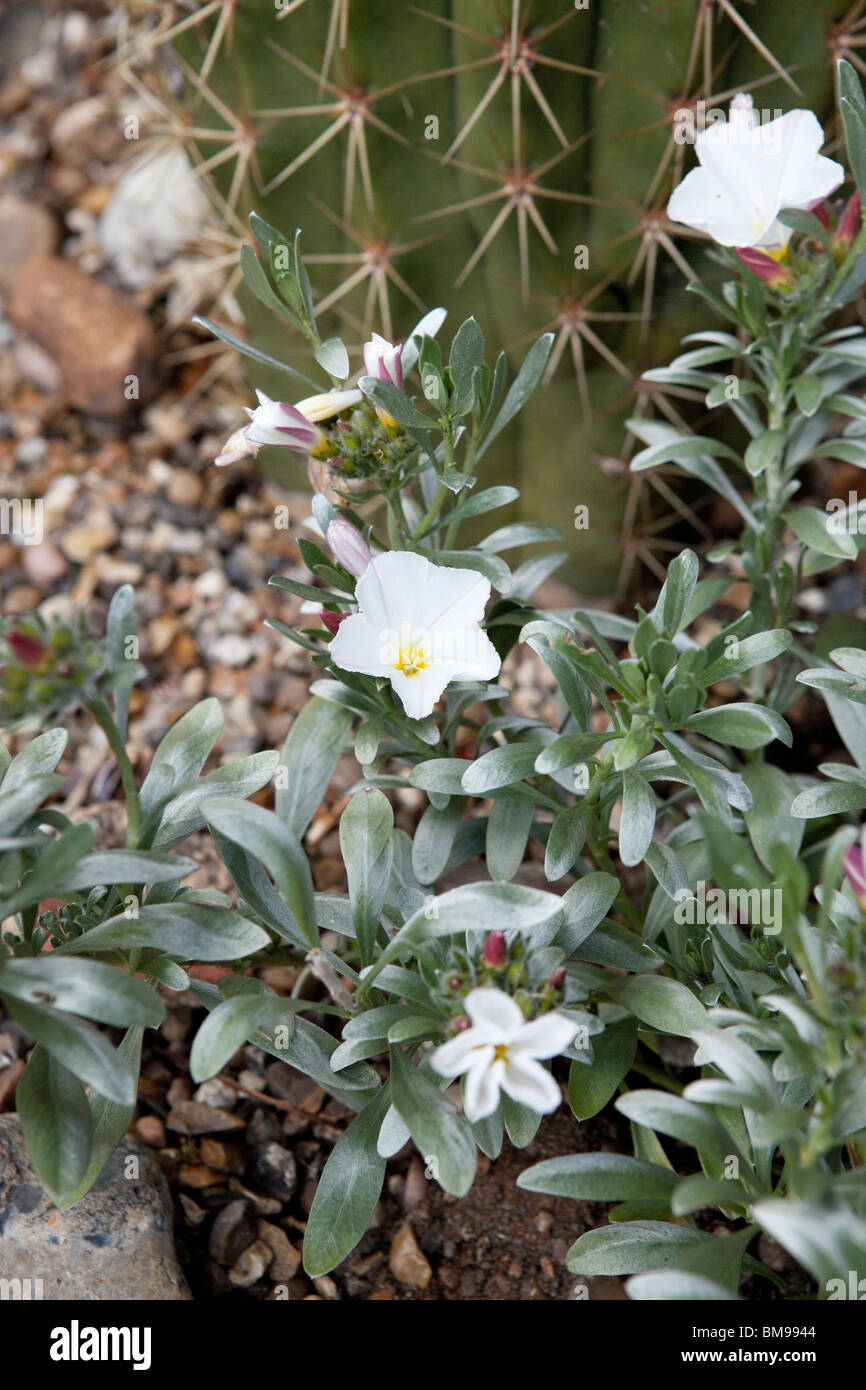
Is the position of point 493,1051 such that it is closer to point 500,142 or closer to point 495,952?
point 495,952

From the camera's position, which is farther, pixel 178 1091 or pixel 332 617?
pixel 178 1091

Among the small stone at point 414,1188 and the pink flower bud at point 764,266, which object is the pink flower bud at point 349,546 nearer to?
the pink flower bud at point 764,266

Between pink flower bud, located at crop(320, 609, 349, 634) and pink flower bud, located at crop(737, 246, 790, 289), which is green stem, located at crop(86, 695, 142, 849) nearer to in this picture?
pink flower bud, located at crop(320, 609, 349, 634)

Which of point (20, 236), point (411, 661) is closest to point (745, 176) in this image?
point (411, 661)

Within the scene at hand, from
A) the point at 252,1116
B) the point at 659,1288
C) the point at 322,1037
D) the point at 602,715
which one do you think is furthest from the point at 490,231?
the point at 659,1288

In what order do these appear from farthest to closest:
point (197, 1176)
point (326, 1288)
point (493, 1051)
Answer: point (197, 1176) → point (326, 1288) → point (493, 1051)

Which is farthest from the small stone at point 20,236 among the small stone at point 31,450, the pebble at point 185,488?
the pebble at point 185,488

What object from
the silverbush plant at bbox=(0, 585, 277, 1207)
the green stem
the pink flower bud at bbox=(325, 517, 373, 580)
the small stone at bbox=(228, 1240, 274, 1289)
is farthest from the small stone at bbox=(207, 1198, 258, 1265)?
the pink flower bud at bbox=(325, 517, 373, 580)
